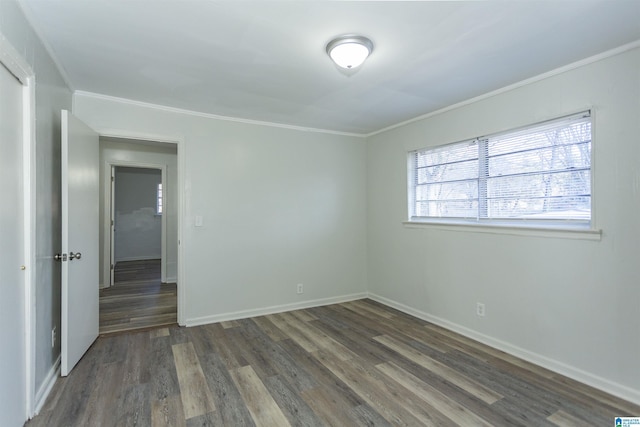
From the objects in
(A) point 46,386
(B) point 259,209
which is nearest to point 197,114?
(B) point 259,209

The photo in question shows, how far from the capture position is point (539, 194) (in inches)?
107

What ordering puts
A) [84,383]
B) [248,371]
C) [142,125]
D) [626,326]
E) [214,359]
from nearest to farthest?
[626,326]
[84,383]
[248,371]
[214,359]
[142,125]

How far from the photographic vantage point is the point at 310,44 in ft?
7.02

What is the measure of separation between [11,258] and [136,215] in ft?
23.9

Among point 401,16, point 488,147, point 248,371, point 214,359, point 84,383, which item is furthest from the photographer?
point 488,147

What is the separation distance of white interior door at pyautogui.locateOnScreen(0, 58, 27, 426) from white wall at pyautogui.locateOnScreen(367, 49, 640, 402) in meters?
3.54

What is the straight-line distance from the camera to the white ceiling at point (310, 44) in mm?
1785

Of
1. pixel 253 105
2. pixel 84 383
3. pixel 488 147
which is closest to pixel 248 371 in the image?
pixel 84 383

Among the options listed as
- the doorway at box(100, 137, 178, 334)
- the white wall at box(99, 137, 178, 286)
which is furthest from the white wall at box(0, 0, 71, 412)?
the white wall at box(99, 137, 178, 286)

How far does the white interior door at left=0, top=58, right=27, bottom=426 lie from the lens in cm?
Answer: 165

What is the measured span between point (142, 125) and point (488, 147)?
3563mm

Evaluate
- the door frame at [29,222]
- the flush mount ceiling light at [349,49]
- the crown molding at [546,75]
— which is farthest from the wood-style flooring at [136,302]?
the crown molding at [546,75]

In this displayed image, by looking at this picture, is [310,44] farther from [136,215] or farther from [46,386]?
[136,215]

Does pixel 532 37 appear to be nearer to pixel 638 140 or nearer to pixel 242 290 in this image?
pixel 638 140
